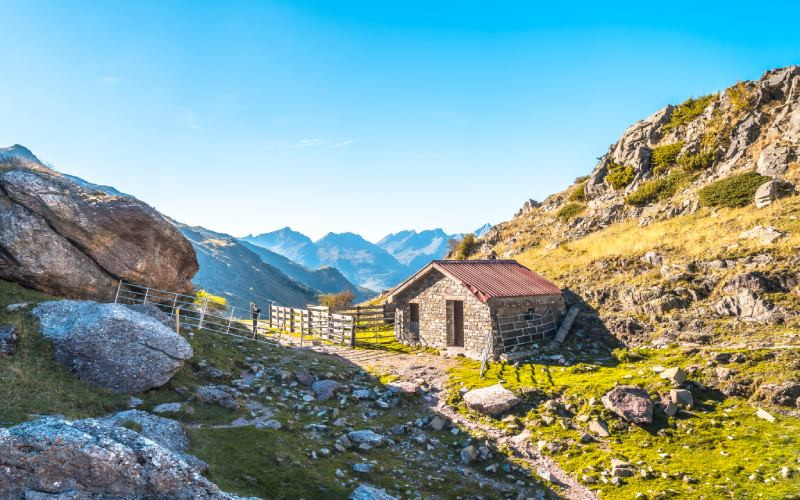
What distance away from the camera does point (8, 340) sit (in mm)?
11594

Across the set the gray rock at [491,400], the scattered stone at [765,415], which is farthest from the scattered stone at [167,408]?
the scattered stone at [765,415]

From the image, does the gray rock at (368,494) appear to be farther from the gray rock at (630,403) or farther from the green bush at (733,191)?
the green bush at (733,191)

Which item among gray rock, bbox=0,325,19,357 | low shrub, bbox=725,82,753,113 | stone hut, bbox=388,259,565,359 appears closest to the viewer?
gray rock, bbox=0,325,19,357

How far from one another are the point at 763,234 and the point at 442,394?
716 inches

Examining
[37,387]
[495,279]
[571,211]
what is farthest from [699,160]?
[37,387]

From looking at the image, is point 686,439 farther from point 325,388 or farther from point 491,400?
point 325,388

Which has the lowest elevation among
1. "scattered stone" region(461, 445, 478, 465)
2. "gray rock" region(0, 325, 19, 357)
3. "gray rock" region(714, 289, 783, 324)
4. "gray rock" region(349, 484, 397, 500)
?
"scattered stone" region(461, 445, 478, 465)

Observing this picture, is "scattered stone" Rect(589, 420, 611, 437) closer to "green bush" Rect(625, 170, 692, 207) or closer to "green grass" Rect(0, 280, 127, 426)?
"green grass" Rect(0, 280, 127, 426)

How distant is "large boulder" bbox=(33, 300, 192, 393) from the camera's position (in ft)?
39.6

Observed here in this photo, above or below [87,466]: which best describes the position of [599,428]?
below

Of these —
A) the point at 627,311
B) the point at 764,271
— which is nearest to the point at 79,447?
the point at 627,311

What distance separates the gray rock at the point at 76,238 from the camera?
1609 centimetres

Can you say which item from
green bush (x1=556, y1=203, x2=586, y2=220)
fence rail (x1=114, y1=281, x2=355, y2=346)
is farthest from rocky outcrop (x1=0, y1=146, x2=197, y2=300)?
green bush (x1=556, y1=203, x2=586, y2=220)

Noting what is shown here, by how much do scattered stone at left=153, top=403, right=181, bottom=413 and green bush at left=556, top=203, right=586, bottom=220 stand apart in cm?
4287
